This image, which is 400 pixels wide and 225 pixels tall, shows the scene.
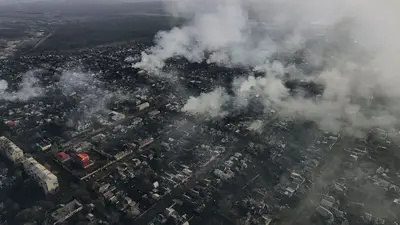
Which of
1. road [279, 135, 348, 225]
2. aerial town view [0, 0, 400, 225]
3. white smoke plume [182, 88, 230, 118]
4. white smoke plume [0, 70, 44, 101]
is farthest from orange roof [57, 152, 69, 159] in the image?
road [279, 135, 348, 225]

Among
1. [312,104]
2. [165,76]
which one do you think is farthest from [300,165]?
[165,76]

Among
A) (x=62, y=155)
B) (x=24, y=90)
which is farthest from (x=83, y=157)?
(x=24, y=90)

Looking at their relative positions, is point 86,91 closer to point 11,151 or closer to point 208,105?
Result: point 208,105

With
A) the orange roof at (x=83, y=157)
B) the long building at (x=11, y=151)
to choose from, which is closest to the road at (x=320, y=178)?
the orange roof at (x=83, y=157)

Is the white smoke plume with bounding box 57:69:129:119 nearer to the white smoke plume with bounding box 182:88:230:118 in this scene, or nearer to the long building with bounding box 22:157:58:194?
the white smoke plume with bounding box 182:88:230:118

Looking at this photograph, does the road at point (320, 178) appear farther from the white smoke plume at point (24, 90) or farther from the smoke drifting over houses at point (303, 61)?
the white smoke plume at point (24, 90)
